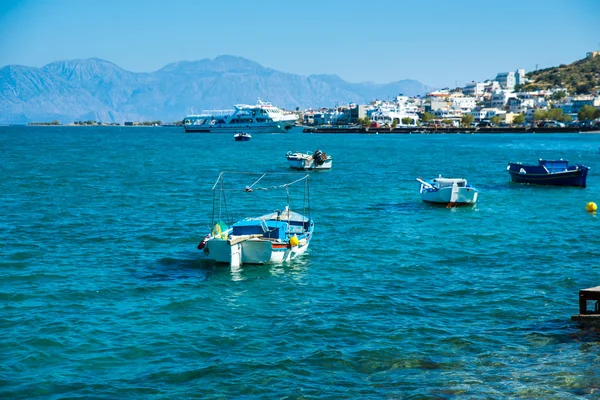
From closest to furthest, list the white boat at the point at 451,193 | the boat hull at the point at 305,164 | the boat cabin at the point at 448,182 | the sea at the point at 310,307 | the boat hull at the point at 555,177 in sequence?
the sea at the point at 310,307 < the white boat at the point at 451,193 < the boat cabin at the point at 448,182 < the boat hull at the point at 555,177 < the boat hull at the point at 305,164

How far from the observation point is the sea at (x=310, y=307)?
16.6 meters

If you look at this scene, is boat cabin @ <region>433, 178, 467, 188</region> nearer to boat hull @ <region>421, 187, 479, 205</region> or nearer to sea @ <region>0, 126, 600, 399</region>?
boat hull @ <region>421, 187, 479, 205</region>

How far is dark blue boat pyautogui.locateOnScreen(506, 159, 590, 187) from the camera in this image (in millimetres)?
55281

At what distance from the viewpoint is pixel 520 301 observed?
22844 mm

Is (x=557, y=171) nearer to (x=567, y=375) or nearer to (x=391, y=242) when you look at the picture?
(x=391, y=242)

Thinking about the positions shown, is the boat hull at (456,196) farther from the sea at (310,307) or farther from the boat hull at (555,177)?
the boat hull at (555,177)

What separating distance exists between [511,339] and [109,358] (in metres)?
11.0

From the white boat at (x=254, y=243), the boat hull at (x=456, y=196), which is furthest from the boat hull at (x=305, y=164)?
the white boat at (x=254, y=243)

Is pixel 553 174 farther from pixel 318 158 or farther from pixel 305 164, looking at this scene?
pixel 305 164

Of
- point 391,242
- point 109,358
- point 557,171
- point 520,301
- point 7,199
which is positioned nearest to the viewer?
point 109,358

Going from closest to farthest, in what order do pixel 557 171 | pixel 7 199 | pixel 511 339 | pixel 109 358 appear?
pixel 109 358
pixel 511 339
pixel 7 199
pixel 557 171

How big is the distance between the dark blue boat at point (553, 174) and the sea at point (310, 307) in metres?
11.5

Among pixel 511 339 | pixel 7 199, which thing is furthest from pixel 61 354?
pixel 7 199

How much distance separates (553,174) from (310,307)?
39.4 m
